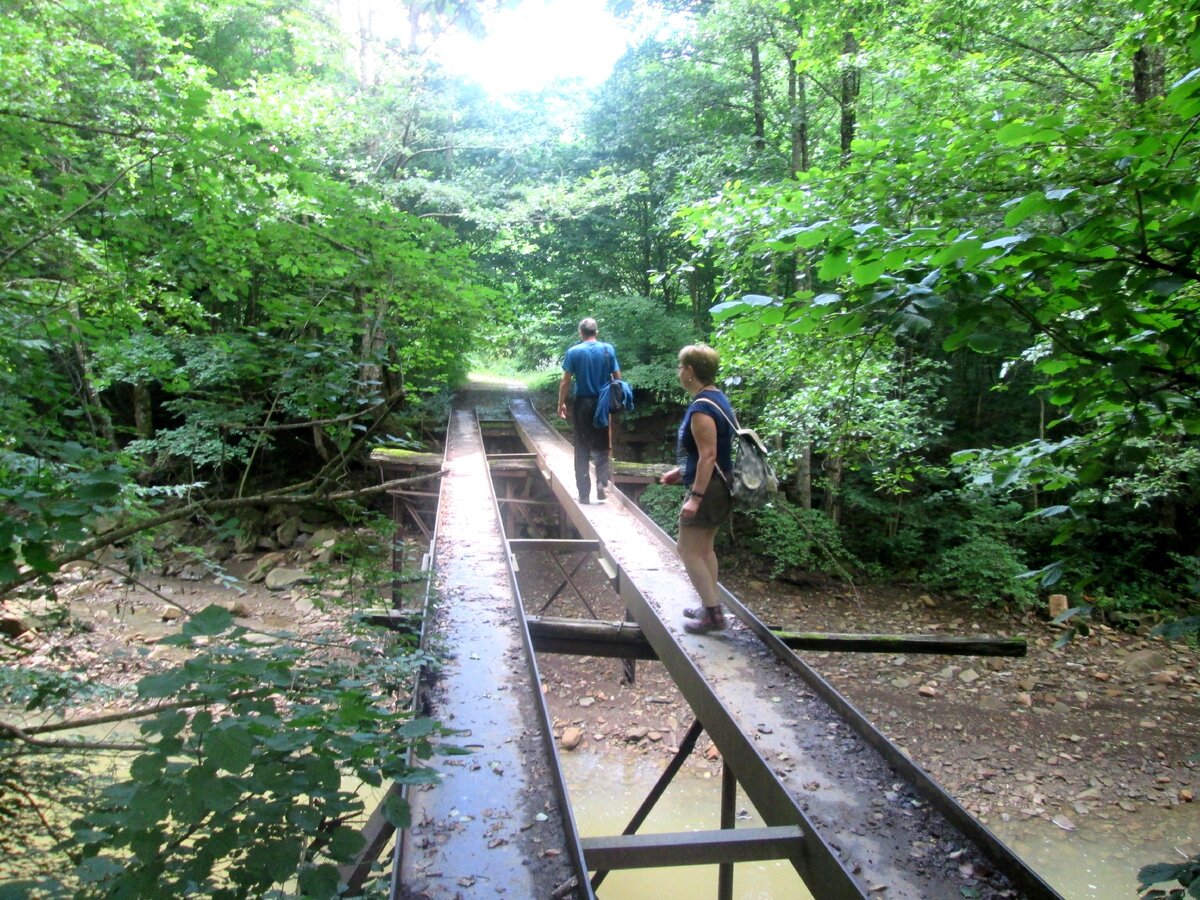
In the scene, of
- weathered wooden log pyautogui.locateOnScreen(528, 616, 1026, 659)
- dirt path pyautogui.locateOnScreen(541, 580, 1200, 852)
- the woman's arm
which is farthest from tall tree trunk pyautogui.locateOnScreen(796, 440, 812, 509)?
the woman's arm

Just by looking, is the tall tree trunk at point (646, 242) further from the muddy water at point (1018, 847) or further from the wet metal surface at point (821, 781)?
the wet metal surface at point (821, 781)

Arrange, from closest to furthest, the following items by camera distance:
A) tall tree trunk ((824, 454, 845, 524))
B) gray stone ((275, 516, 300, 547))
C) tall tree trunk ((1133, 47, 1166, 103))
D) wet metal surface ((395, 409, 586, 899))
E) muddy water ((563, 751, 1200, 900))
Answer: wet metal surface ((395, 409, 586, 899)) → tall tree trunk ((1133, 47, 1166, 103)) → muddy water ((563, 751, 1200, 900)) → tall tree trunk ((824, 454, 845, 524)) → gray stone ((275, 516, 300, 547))

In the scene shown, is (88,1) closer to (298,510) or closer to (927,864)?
(298,510)

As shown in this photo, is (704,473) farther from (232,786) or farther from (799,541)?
(799,541)

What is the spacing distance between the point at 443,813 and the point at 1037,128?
304cm

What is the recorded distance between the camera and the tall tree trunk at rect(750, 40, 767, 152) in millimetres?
11547

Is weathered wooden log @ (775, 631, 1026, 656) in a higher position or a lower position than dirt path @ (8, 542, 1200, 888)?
higher

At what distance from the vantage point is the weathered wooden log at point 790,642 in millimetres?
4418

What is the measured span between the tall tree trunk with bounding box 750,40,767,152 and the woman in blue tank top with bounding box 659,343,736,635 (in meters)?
8.69

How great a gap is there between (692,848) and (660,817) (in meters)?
4.43

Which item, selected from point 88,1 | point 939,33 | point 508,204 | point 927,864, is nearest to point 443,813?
point 927,864

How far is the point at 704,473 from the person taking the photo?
412 cm

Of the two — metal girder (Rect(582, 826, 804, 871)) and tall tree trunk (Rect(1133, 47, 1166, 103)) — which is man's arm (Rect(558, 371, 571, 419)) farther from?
tall tree trunk (Rect(1133, 47, 1166, 103))

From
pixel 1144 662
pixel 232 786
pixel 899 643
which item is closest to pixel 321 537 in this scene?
pixel 899 643
